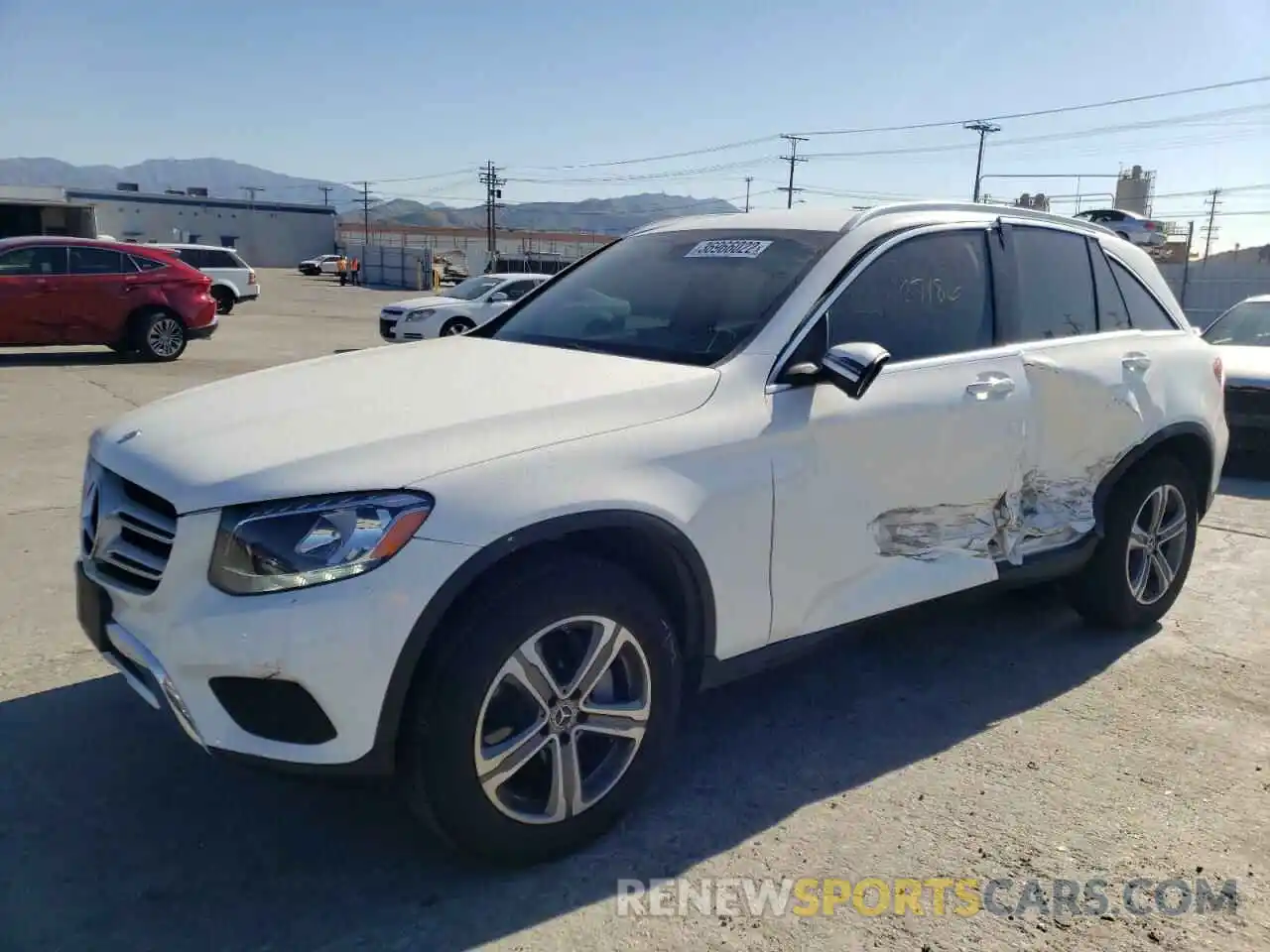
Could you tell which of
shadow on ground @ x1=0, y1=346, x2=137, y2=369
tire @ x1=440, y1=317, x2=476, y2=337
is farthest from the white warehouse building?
shadow on ground @ x1=0, y1=346, x2=137, y2=369

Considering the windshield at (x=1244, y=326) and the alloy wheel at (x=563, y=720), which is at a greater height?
Result: the windshield at (x=1244, y=326)

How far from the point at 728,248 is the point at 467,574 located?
72.8 inches

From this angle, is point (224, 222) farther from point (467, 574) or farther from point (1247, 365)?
point (467, 574)

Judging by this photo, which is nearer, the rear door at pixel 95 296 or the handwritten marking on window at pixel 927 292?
the handwritten marking on window at pixel 927 292

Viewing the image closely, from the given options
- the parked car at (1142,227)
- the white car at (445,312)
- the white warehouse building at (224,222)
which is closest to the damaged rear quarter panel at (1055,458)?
the white car at (445,312)

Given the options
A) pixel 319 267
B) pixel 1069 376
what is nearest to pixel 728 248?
pixel 1069 376

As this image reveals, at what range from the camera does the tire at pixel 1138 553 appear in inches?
173

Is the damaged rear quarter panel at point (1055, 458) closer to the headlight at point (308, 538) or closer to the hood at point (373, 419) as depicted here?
the hood at point (373, 419)

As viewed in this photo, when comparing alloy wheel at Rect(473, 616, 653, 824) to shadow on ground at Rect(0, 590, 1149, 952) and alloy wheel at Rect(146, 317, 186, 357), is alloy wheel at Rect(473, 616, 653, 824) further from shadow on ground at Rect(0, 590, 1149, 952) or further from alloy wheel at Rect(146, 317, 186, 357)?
alloy wheel at Rect(146, 317, 186, 357)

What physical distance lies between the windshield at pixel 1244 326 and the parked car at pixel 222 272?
22.3 m

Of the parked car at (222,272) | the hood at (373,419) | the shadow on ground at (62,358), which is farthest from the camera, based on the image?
the parked car at (222,272)

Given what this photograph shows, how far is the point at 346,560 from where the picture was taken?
2357 millimetres

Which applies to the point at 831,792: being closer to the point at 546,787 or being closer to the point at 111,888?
the point at 546,787

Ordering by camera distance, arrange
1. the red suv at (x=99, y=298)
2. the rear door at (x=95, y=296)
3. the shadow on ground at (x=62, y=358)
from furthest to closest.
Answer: the shadow on ground at (x=62, y=358) → the rear door at (x=95, y=296) → the red suv at (x=99, y=298)
